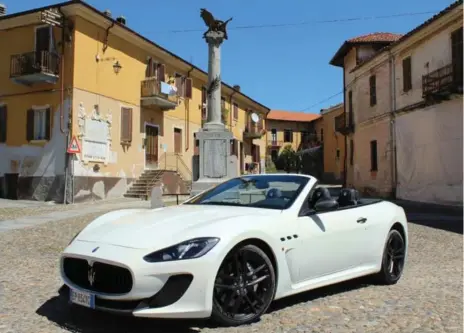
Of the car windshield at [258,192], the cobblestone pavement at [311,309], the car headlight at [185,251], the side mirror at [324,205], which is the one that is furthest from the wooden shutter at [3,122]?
the car headlight at [185,251]

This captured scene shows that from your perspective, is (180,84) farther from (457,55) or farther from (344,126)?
(457,55)

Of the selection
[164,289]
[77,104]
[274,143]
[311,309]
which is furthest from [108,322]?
[274,143]

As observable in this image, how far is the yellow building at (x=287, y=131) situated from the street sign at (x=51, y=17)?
5144cm

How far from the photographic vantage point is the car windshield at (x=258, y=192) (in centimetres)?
492

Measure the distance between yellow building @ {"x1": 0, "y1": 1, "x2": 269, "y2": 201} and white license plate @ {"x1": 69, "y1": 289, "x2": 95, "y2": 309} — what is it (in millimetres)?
16002

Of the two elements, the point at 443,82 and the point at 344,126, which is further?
the point at 344,126

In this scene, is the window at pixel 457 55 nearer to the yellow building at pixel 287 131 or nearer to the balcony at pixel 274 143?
the yellow building at pixel 287 131

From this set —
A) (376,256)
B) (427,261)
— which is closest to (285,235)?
(376,256)

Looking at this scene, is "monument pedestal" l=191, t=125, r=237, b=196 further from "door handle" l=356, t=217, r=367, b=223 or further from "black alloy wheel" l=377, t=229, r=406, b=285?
"door handle" l=356, t=217, r=367, b=223

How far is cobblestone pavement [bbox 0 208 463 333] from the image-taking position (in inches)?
159

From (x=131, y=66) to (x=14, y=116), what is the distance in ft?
18.7

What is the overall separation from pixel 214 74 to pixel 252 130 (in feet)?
79.4

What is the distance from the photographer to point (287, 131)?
234ft

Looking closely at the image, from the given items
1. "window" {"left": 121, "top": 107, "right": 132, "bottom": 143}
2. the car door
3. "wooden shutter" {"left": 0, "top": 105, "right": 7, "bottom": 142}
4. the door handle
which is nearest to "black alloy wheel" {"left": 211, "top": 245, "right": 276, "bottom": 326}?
the car door
